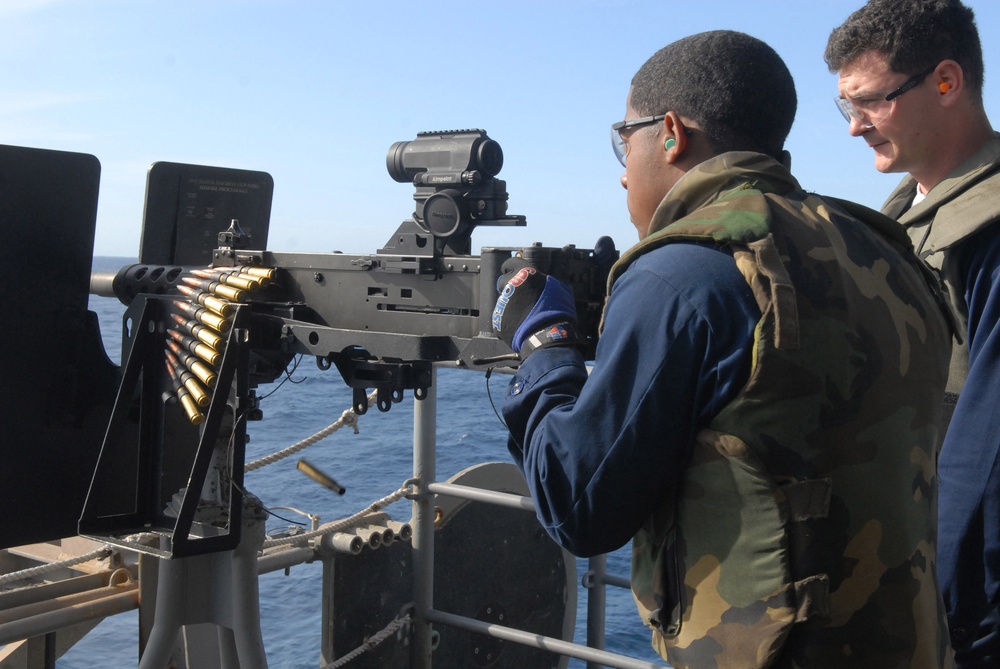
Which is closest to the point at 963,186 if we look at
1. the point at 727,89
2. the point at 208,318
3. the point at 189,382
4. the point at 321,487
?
the point at 727,89

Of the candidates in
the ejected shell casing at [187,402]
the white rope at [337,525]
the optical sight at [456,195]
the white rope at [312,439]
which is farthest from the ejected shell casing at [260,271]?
the white rope at [337,525]

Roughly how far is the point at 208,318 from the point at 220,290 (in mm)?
178

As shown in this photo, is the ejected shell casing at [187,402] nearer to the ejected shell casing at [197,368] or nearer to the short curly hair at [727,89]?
the ejected shell casing at [197,368]

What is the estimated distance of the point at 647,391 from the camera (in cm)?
187

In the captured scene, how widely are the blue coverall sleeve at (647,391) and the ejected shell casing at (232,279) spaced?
1749mm

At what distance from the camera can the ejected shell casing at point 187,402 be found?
330 cm

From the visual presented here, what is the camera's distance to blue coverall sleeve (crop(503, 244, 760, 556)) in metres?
1.87

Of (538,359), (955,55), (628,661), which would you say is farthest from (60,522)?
(955,55)

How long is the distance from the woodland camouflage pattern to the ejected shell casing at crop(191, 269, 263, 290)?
1.76 m

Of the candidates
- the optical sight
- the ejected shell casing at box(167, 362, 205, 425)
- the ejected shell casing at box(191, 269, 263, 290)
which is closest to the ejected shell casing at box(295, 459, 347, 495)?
the ejected shell casing at box(167, 362, 205, 425)

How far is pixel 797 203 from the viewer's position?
6.78 ft

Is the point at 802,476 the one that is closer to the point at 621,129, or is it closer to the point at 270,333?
the point at 621,129

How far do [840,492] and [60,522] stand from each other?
2866 mm

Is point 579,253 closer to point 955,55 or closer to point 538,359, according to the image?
point 538,359
